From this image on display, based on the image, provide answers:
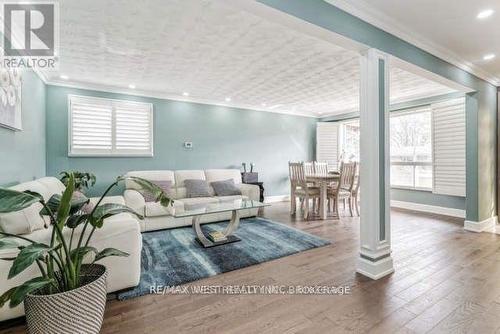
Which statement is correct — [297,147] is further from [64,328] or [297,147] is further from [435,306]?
[64,328]

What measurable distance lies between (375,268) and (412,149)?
429 centimetres

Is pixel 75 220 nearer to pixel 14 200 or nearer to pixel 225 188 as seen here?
pixel 14 200

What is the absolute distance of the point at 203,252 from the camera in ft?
9.90

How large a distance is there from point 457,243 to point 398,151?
117 inches

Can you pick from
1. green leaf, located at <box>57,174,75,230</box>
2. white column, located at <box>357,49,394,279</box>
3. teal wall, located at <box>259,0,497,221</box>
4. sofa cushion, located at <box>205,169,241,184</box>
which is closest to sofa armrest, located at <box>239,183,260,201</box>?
sofa cushion, located at <box>205,169,241,184</box>

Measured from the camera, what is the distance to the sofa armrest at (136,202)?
377 centimetres

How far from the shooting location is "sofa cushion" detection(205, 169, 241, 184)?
520cm

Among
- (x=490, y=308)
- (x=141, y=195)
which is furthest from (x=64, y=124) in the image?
(x=490, y=308)

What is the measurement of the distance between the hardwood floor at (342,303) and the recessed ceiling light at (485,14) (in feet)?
8.47

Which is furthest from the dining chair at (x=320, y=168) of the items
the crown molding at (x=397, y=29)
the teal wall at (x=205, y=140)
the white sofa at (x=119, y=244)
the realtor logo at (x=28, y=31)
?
the realtor logo at (x=28, y=31)

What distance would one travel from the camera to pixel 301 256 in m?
2.90

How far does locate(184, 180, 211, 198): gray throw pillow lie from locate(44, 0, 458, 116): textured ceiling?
1874mm

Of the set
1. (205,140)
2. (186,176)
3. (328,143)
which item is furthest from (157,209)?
(328,143)

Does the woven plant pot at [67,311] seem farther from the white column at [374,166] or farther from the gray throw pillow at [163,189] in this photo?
the gray throw pillow at [163,189]
